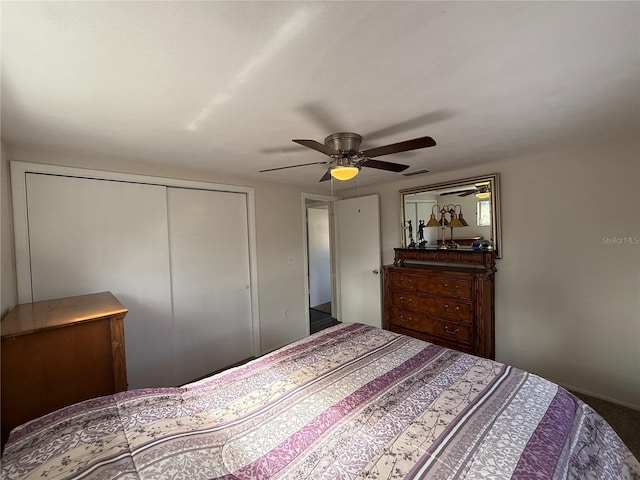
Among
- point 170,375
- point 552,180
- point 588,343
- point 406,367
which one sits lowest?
point 170,375

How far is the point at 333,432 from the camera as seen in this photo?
3.39 feet

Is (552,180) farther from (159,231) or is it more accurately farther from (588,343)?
(159,231)

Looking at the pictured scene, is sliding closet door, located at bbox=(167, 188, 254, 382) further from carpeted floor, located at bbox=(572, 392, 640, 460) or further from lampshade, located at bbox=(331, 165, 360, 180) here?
carpeted floor, located at bbox=(572, 392, 640, 460)

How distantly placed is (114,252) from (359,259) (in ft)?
9.10

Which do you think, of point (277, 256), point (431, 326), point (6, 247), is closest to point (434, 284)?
point (431, 326)

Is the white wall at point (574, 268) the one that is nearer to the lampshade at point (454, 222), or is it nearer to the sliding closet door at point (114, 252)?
the lampshade at point (454, 222)

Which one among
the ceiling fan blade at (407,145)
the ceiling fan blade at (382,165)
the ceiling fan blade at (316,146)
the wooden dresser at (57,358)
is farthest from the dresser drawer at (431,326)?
the wooden dresser at (57,358)

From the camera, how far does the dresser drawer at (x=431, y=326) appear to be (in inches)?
99.3

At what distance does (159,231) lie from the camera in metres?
2.43

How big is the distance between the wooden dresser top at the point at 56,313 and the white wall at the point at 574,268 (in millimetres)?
3277

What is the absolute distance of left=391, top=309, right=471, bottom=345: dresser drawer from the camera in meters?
2.52

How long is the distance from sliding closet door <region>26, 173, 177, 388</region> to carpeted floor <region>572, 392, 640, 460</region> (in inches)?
141

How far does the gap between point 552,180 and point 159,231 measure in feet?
11.8

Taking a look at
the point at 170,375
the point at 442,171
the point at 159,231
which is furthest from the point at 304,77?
the point at 170,375
